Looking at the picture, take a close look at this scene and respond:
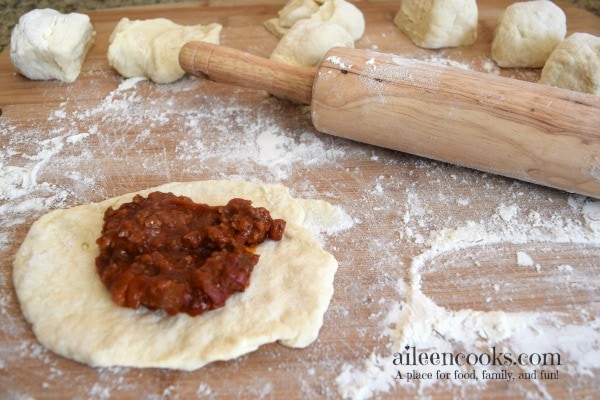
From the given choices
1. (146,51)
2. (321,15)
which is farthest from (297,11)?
(146,51)

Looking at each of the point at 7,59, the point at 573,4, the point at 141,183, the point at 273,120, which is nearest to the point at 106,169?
the point at 141,183

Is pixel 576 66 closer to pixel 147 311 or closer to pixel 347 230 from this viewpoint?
pixel 347 230

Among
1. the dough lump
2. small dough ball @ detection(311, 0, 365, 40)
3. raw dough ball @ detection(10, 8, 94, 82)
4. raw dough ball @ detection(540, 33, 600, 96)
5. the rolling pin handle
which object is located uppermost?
raw dough ball @ detection(540, 33, 600, 96)

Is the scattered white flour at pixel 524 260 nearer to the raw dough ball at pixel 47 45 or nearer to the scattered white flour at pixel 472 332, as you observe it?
the scattered white flour at pixel 472 332

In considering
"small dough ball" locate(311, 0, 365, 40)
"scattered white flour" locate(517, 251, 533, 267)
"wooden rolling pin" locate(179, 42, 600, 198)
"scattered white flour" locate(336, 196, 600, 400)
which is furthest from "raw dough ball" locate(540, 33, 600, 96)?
"small dough ball" locate(311, 0, 365, 40)

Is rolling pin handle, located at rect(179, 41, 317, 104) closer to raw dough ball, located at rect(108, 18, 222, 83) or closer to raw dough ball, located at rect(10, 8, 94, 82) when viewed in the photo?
raw dough ball, located at rect(108, 18, 222, 83)

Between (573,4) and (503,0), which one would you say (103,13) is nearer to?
(503,0)

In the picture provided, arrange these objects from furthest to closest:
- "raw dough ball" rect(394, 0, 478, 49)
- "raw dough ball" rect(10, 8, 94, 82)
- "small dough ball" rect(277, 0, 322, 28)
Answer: "small dough ball" rect(277, 0, 322, 28) < "raw dough ball" rect(394, 0, 478, 49) < "raw dough ball" rect(10, 8, 94, 82)
